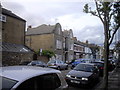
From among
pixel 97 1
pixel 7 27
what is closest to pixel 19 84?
pixel 97 1

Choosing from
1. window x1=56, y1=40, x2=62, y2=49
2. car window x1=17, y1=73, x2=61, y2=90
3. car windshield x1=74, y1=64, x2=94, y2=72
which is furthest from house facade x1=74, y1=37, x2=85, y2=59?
car window x1=17, y1=73, x2=61, y2=90

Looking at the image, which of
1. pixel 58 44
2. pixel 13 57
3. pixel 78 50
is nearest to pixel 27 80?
pixel 13 57

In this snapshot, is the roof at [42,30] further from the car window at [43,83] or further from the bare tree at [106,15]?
the car window at [43,83]

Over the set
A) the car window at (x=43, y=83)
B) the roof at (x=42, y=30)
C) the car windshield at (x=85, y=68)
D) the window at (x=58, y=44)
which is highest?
the roof at (x=42, y=30)

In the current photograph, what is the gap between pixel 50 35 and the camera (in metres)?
35.8

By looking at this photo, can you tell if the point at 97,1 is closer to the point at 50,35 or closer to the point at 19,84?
the point at 19,84

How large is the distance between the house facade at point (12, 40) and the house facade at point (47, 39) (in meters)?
8.53

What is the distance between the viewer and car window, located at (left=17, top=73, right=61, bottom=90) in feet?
10.0

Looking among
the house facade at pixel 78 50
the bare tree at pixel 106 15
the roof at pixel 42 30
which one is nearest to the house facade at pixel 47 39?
the roof at pixel 42 30

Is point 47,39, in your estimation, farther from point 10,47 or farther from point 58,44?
point 10,47

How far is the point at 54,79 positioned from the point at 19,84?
4.33ft

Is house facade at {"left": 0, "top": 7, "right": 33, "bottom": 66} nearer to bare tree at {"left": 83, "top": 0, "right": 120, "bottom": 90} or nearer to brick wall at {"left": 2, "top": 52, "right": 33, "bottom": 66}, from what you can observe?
brick wall at {"left": 2, "top": 52, "right": 33, "bottom": 66}

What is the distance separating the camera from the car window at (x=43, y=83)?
10.0 ft

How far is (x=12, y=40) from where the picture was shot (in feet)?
84.6
